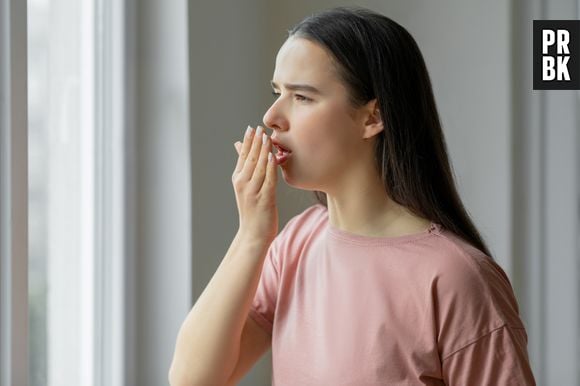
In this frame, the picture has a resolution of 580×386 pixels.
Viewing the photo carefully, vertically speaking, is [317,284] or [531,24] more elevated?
[531,24]

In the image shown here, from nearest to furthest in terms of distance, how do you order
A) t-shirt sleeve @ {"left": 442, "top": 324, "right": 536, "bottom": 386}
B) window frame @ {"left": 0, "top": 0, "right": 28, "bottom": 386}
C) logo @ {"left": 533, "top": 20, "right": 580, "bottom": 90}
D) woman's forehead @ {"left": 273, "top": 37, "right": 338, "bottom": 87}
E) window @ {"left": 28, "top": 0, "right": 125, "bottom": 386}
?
t-shirt sleeve @ {"left": 442, "top": 324, "right": 536, "bottom": 386}
woman's forehead @ {"left": 273, "top": 37, "right": 338, "bottom": 87}
window frame @ {"left": 0, "top": 0, "right": 28, "bottom": 386}
window @ {"left": 28, "top": 0, "right": 125, "bottom": 386}
logo @ {"left": 533, "top": 20, "right": 580, "bottom": 90}

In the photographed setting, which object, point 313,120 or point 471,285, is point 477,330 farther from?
point 313,120

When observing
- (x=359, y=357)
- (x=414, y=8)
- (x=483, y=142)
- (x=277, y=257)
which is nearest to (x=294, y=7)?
(x=414, y=8)

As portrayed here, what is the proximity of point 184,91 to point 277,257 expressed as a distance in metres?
0.68

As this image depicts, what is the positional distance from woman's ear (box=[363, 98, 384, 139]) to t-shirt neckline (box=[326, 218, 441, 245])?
0.49ft

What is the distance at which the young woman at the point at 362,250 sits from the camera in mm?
1214

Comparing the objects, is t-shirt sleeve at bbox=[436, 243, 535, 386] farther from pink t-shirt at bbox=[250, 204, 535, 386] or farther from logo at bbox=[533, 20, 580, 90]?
logo at bbox=[533, 20, 580, 90]

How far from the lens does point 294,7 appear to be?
2.65m

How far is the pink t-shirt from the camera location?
120 cm

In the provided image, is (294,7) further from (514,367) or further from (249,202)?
(514,367)

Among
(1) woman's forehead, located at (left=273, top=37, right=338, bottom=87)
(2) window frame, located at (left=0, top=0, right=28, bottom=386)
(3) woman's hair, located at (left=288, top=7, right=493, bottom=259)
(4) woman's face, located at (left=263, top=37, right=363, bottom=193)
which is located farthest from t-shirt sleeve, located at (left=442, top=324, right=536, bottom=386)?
(2) window frame, located at (left=0, top=0, right=28, bottom=386)

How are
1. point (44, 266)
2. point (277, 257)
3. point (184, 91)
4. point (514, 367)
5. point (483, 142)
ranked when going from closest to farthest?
point (514, 367), point (277, 257), point (44, 266), point (184, 91), point (483, 142)

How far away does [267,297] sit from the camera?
1.44 meters

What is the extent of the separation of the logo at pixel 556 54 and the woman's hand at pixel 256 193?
1.51 metres
